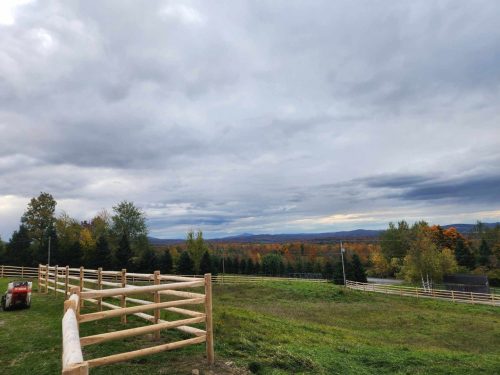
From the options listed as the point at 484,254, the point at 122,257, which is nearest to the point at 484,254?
the point at 484,254

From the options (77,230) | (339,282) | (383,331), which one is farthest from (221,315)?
(77,230)

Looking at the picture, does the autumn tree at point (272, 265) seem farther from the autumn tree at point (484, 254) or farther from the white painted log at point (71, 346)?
the white painted log at point (71, 346)

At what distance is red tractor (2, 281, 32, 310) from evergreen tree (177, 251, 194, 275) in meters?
43.9

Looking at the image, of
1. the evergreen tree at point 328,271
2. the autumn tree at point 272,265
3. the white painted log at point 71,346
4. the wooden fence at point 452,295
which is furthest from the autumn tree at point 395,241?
the white painted log at point 71,346

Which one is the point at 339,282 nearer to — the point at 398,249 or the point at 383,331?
the point at 398,249

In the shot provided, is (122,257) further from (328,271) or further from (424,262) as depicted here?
(424,262)

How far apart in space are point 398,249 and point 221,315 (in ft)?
241

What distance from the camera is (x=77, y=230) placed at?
2457 inches

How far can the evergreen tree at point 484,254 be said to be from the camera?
250 ft

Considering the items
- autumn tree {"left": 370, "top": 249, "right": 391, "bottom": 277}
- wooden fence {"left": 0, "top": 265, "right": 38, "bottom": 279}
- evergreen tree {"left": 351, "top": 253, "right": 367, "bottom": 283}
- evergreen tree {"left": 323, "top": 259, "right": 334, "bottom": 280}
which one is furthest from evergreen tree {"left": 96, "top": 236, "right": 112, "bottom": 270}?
autumn tree {"left": 370, "top": 249, "right": 391, "bottom": 277}

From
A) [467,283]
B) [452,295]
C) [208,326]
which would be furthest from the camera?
[467,283]

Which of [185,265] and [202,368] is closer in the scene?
[202,368]

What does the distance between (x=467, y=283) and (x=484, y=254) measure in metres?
38.8

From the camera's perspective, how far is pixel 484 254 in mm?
77625
